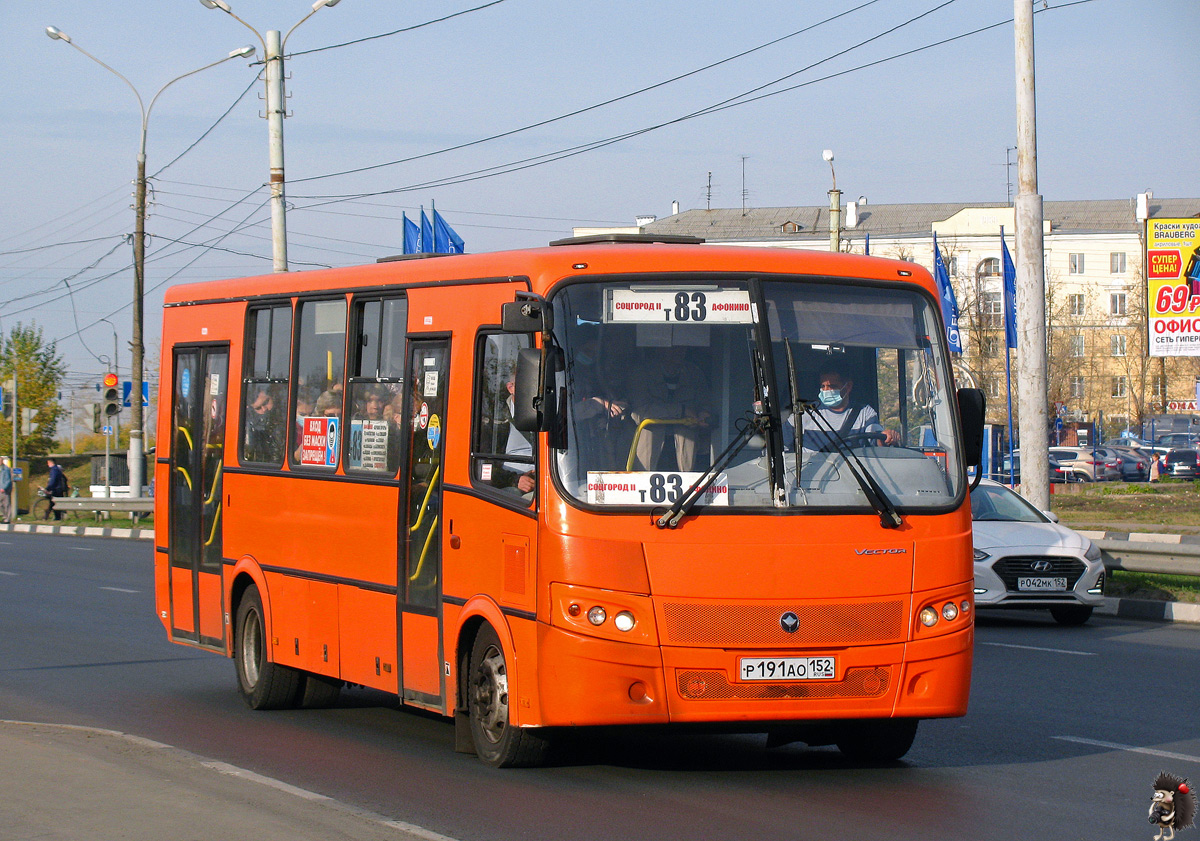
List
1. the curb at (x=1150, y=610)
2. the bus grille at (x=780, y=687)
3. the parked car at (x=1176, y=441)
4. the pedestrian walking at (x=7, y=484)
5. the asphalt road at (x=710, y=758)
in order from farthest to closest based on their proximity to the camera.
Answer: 1. the parked car at (x=1176, y=441)
2. the pedestrian walking at (x=7, y=484)
3. the curb at (x=1150, y=610)
4. the bus grille at (x=780, y=687)
5. the asphalt road at (x=710, y=758)

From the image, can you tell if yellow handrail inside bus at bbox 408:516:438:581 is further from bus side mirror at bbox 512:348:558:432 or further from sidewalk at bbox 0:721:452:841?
sidewalk at bbox 0:721:452:841

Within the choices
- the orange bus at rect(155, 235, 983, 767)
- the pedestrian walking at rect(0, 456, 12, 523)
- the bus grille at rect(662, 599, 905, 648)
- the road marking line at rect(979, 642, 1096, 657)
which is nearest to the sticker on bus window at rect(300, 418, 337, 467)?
the orange bus at rect(155, 235, 983, 767)

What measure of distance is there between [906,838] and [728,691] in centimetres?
119

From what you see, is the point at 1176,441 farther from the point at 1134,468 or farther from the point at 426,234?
the point at 426,234

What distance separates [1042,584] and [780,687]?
9.49 meters

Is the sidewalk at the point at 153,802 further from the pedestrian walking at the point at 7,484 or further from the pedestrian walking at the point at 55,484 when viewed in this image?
the pedestrian walking at the point at 7,484

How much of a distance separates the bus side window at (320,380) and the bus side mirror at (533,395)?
9.28 ft

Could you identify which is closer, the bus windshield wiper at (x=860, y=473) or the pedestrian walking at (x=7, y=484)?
the bus windshield wiper at (x=860, y=473)

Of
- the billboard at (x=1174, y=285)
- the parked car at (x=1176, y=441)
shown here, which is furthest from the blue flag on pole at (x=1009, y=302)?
the parked car at (x=1176, y=441)

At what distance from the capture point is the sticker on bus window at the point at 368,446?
9609 mm

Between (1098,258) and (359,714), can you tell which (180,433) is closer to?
(359,714)

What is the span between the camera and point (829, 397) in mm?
8008

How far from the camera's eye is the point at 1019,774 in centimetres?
830

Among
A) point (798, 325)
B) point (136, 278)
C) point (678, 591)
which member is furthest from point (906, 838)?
point (136, 278)
